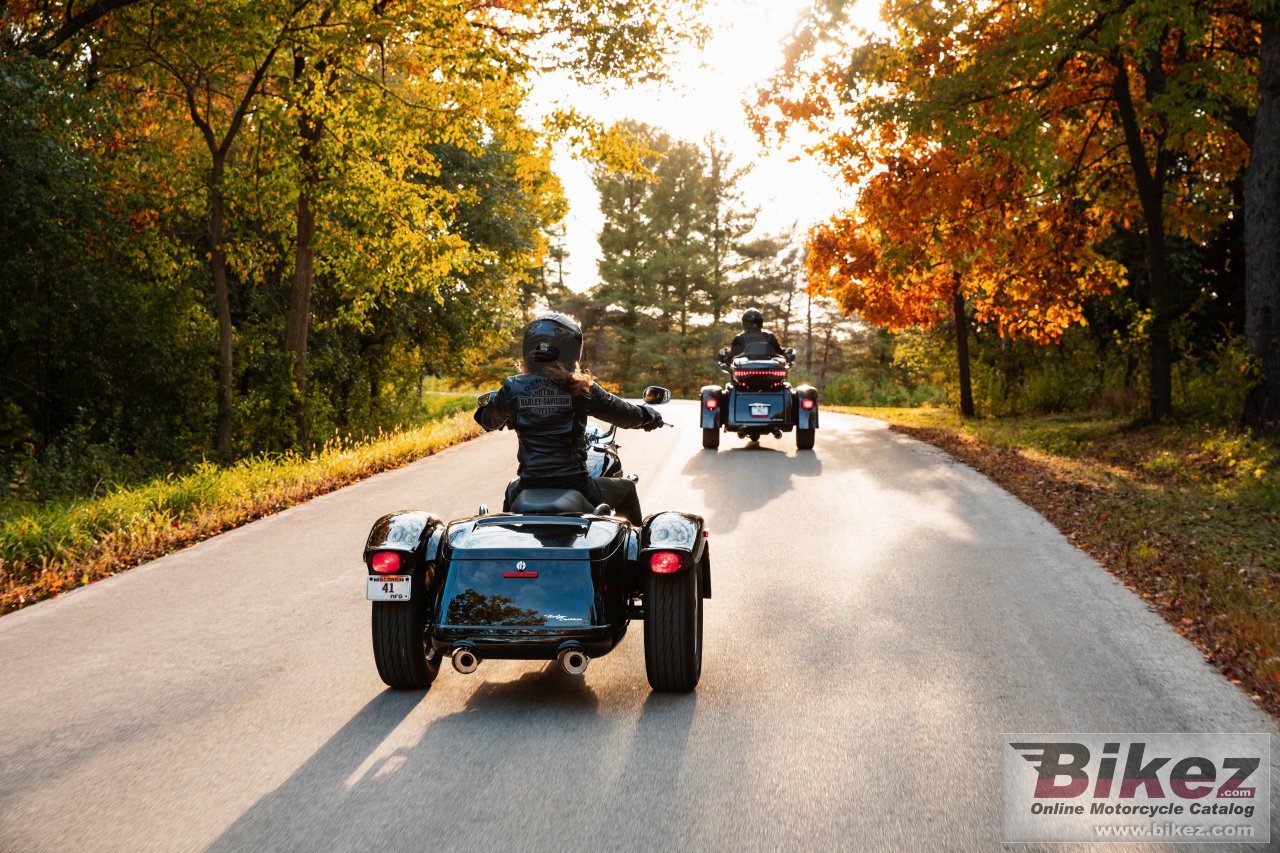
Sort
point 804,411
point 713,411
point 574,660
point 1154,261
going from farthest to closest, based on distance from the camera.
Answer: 1. point 1154,261
2. point 713,411
3. point 804,411
4. point 574,660

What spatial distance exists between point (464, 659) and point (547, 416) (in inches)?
52.8

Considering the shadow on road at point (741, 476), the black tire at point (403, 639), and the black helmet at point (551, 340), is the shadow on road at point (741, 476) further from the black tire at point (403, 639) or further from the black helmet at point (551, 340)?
the black tire at point (403, 639)

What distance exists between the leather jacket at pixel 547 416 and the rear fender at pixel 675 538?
0.62 metres

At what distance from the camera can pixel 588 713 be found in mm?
4711

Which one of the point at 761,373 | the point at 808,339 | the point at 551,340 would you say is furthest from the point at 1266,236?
the point at 808,339

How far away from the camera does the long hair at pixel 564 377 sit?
5145mm

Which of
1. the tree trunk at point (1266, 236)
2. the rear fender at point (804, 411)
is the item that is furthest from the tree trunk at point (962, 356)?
the tree trunk at point (1266, 236)

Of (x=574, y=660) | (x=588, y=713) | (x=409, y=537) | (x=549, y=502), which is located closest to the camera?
(x=574, y=660)

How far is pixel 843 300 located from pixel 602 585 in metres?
19.0

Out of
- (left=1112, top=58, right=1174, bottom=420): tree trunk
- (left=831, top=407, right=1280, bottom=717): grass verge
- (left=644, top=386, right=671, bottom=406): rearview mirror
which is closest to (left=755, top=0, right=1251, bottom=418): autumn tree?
(left=1112, top=58, right=1174, bottom=420): tree trunk

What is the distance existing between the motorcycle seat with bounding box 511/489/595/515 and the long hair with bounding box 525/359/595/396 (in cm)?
51

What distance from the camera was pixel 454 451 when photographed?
17188 mm

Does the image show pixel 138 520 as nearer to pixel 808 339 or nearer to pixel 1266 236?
pixel 1266 236

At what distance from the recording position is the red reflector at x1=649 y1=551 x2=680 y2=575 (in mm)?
4730
